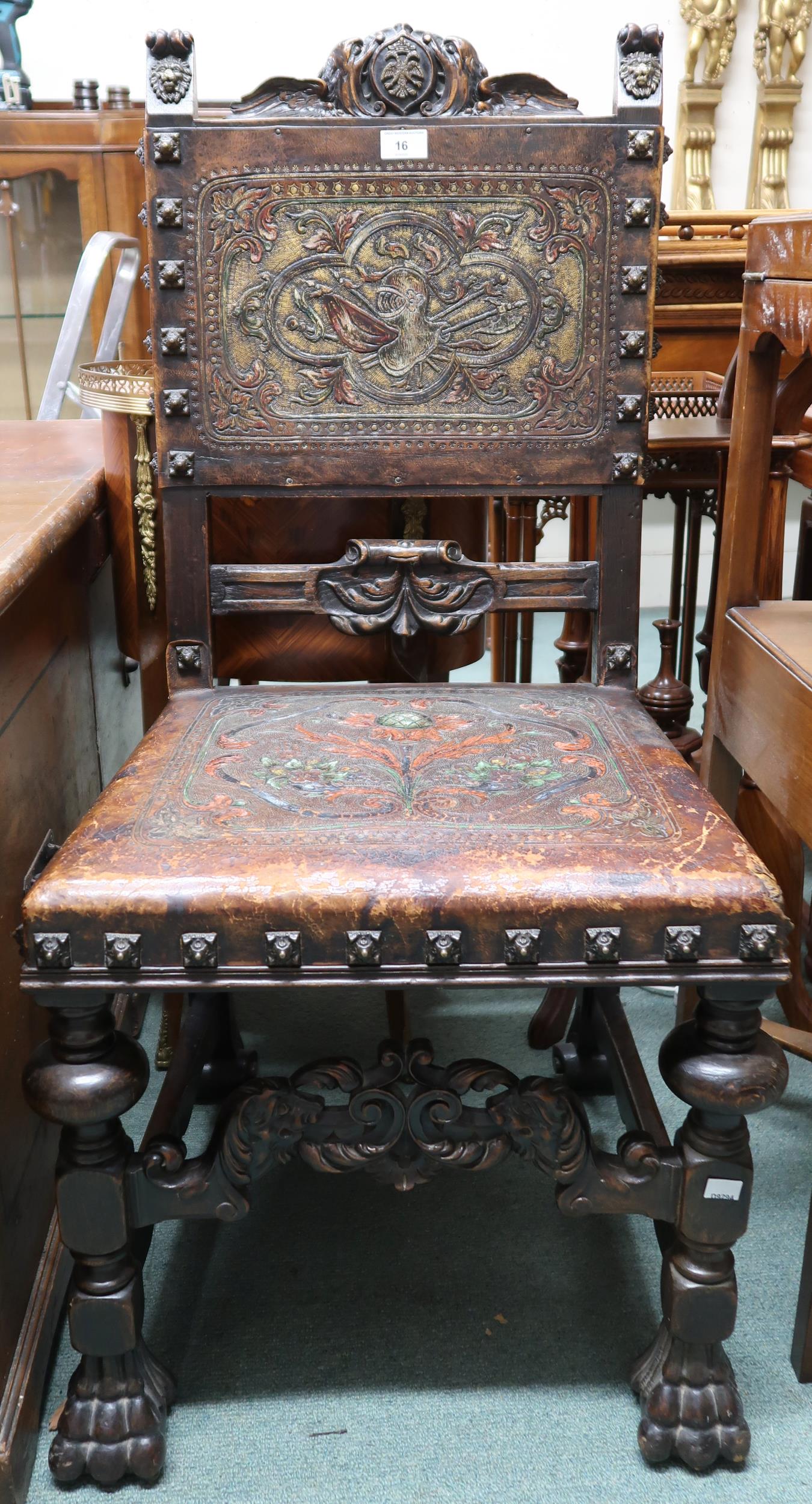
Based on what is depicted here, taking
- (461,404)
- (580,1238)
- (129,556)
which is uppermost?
(461,404)

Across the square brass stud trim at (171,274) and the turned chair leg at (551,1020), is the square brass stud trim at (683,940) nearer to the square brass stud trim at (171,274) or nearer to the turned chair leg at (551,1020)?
the turned chair leg at (551,1020)

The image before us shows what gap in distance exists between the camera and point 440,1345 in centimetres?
130

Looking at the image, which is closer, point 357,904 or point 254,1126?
point 357,904

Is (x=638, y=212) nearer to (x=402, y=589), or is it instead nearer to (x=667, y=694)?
(x=402, y=589)

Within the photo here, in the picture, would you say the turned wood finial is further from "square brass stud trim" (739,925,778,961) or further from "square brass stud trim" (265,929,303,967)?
"square brass stud trim" (265,929,303,967)

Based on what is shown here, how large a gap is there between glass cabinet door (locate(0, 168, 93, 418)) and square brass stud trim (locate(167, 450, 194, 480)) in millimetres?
1861

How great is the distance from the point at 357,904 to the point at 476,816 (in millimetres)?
160

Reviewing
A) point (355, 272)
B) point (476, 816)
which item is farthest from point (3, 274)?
point (476, 816)

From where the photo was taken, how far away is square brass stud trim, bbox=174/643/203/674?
4.74ft

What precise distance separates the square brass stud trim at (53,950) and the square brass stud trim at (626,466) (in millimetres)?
795

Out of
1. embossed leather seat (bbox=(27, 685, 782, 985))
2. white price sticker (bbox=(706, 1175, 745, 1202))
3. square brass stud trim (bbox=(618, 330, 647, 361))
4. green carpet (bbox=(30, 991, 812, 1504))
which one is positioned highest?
square brass stud trim (bbox=(618, 330, 647, 361))

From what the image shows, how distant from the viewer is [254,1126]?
1115 millimetres

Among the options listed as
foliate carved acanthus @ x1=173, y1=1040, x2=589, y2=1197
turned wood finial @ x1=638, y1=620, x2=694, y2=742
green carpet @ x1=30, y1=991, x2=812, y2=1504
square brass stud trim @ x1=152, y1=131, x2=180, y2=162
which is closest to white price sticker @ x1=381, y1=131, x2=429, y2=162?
square brass stud trim @ x1=152, y1=131, x2=180, y2=162

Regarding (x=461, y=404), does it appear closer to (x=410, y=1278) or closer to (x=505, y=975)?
(x=505, y=975)
